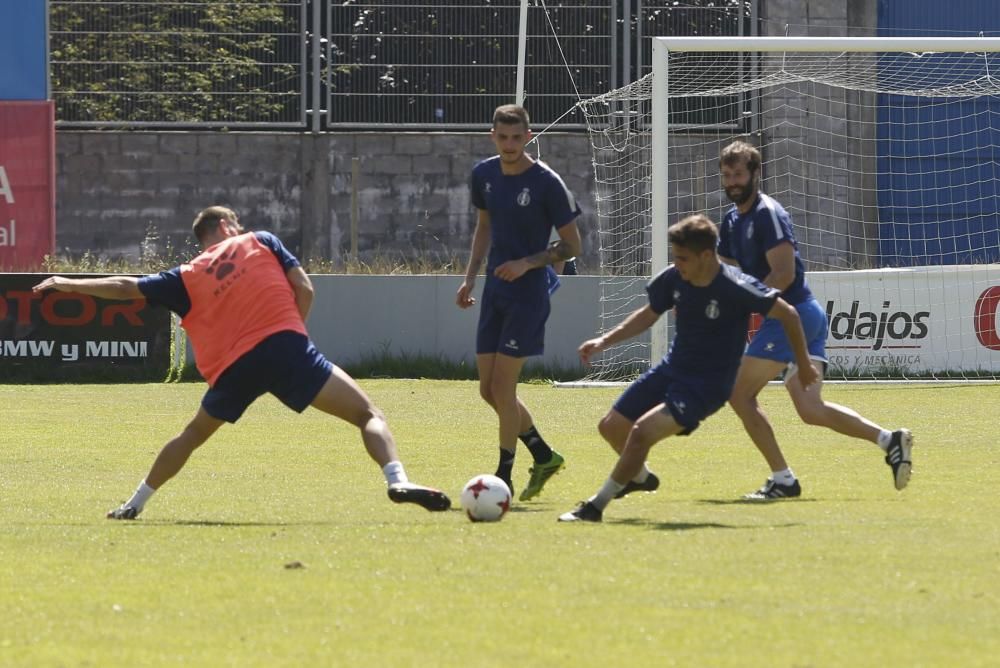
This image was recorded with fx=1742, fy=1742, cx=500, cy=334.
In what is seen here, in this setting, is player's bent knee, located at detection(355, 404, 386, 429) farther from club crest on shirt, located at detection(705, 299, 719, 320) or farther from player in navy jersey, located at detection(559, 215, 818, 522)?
club crest on shirt, located at detection(705, 299, 719, 320)

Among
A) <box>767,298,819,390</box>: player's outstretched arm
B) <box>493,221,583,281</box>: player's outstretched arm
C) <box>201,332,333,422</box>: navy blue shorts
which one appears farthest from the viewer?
<box>493,221,583,281</box>: player's outstretched arm

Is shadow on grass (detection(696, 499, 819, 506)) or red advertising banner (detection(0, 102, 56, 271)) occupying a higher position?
red advertising banner (detection(0, 102, 56, 271))

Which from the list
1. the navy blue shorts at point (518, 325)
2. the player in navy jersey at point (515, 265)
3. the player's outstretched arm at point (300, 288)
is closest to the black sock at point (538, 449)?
A: the player in navy jersey at point (515, 265)

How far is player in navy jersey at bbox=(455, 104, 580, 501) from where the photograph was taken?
30.2 ft

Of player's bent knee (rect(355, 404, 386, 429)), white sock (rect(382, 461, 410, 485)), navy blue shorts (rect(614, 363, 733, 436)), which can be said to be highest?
navy blue shorts (rect(614, 363, 733, 436))

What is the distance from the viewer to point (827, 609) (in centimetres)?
563

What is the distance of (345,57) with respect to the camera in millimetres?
28391

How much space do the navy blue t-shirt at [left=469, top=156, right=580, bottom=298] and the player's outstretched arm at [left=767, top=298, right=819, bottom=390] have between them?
159 cm

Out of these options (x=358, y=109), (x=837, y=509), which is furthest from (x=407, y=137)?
(x=837, y=509)

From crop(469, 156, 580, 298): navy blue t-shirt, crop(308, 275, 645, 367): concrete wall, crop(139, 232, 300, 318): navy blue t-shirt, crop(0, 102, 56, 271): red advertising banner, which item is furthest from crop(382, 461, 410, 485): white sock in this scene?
crop(0, 102, 56, 271): red advertising banner

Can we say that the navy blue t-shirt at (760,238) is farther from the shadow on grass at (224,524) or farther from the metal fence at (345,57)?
the metal fence at (345,57)

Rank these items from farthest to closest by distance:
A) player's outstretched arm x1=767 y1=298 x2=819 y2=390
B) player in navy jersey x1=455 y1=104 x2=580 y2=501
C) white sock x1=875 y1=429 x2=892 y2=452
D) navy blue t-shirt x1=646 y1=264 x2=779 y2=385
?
player in navy jersey x1=455 y1=104 x2=580 y2=501 < white sock x1=875 y1=429 x2=892 y2=452 < player's outstretched arm x1=767 y1=298 x2=819 y2=390 < navy blue t-shirt x1=646 y1=264 x2=779 y2=385

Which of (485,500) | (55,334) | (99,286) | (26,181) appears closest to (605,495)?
(485,500)

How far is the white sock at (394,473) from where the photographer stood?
8.06 meters
